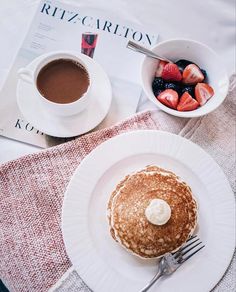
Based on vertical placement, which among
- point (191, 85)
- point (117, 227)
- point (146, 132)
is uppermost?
point (191, 85)

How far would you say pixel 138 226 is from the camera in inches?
44.9

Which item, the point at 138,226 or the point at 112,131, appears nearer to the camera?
the point at 138,226

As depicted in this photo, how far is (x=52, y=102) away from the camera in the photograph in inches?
47.1

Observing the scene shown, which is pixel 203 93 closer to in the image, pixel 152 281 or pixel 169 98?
pixel 169 98

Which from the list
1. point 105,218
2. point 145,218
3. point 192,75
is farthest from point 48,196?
point 192,75

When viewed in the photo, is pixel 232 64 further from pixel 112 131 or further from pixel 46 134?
pixel 46 134

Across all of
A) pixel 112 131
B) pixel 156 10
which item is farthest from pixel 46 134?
pixel 156 10

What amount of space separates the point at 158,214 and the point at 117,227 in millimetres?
122

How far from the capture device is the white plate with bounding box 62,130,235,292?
118 cm

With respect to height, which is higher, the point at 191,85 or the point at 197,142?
the point at 191,85

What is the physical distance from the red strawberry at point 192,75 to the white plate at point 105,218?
18 centimetres

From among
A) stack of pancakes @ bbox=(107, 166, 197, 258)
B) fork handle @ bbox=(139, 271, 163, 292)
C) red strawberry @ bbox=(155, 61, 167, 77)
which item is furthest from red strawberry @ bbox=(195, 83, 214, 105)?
fork handle @ bbox=(139, 271, 163, 292)

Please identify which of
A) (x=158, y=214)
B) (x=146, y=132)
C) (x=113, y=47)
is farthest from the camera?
(x=113, y=47)

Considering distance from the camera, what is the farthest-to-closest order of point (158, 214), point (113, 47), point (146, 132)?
point (113, 47) → point (146, 132) → point (158, 214)
